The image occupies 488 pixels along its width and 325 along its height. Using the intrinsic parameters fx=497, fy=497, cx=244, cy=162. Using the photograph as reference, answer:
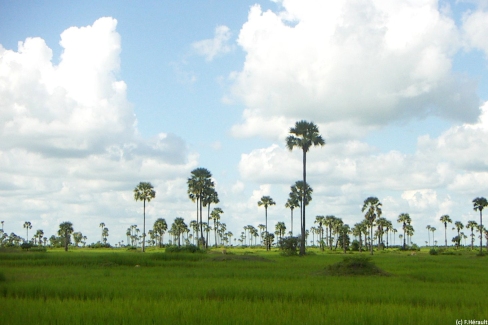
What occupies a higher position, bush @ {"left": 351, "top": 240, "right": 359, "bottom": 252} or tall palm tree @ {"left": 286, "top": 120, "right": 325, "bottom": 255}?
tall palm tree @ {"left": 286, "top": 120, "right": 325, "bottom": 255}

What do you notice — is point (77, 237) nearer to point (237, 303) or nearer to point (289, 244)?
point (289, 244)

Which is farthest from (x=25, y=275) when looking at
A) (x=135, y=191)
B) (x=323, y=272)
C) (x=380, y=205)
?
(x=380, y=205)

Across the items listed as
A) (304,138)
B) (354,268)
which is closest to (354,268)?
(354,268)

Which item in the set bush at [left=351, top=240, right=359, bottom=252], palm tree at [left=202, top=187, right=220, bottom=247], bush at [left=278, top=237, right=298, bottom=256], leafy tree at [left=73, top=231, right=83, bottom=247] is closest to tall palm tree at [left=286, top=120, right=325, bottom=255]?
bush at [left=278, top=237, right=298, bottom=256]

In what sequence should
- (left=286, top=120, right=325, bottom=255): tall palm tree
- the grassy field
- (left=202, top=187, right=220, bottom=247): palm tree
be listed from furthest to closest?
(left=202, top=187, right=220, bottom=247): palm tree, (left=286, top=120, right=325, bottom=255): tall palm tree, the grassy field

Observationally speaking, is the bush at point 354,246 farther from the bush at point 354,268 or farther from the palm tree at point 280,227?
the bush at point 354,268

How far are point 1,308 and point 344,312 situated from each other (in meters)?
11.5

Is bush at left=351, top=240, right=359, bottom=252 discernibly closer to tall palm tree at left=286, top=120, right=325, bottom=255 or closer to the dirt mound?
tall palm tree at left=286, top=120, right=325, bottom=255

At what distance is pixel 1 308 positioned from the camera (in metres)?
17.0

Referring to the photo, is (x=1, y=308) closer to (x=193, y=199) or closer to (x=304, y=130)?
(x=304, y=130)

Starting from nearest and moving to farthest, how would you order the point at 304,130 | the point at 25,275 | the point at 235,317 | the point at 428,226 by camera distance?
the point at 235,317, the point at 25,275, the point at 304,130, the point at 428,226

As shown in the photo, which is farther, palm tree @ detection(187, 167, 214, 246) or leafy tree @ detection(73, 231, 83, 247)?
leafy tree @ detection(73, 231, 83, 247)

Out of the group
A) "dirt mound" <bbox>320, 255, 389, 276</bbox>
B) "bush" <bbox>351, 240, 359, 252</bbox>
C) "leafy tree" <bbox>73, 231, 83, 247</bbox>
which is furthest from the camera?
"leafy tree" <bbox>73, 231, 83, 247</bbox>

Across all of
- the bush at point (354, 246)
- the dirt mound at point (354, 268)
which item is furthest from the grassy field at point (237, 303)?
the bush at point (354, 246)
